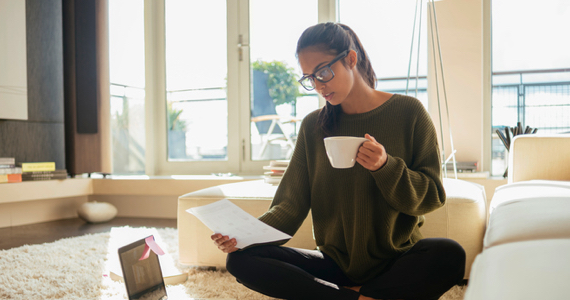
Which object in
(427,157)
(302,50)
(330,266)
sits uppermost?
(302,50)

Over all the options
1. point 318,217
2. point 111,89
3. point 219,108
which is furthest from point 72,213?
point 318,217

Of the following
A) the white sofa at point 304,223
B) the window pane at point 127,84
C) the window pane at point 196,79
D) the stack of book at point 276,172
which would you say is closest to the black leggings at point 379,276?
the white sofa at point 304,223

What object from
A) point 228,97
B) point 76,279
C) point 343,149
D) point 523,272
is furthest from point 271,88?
point 523,272

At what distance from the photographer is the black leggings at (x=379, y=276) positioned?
Result: 1.17 m

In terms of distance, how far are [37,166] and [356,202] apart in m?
3.12

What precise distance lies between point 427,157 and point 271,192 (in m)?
0.87

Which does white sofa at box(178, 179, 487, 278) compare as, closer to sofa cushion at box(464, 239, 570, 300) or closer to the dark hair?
the dark hair

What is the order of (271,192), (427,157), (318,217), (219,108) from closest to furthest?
(427,157), (318,217), (271,192), (219,108)

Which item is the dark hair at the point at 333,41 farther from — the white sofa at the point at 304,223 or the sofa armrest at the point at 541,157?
the sofa armrest at the point at 541,157

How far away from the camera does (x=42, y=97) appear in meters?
3.77

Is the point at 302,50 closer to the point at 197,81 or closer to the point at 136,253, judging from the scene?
the point at 136,253

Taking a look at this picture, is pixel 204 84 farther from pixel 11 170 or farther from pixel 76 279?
pixel 76 279

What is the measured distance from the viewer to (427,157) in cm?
131

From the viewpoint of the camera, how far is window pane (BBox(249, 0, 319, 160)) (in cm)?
409
